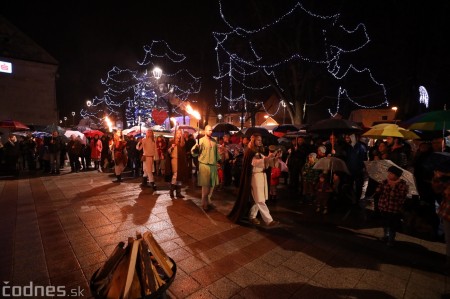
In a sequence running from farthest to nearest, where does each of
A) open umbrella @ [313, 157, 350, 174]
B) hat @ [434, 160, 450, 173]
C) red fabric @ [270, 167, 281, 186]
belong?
red fabric @ [270, 167, 281, 186], open umbrella @ [313, 157, 350, 174], hat @ [434, 160, 450, 173]

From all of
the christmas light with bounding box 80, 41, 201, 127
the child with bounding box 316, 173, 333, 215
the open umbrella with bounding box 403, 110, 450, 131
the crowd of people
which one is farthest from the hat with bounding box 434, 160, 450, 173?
the christmas light with bounding box 80, 41, 201, 127

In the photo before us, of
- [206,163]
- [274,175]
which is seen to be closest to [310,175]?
[274,175]

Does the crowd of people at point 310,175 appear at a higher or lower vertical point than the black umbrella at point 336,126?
lower

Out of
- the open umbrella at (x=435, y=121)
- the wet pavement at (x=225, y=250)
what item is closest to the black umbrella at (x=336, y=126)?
the open umbrella at (x=435, y=121)

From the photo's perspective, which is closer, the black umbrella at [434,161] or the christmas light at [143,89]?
the black umbrella at [434,161]

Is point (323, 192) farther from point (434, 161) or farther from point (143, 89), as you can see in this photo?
point (143, 89)

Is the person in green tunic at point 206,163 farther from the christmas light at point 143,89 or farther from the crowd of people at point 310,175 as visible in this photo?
the christmas light at point 143,89

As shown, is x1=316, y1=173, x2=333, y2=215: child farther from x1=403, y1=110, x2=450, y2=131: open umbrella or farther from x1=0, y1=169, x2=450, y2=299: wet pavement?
x1=403, y1=110, x2=450, y2=131: open umbrella

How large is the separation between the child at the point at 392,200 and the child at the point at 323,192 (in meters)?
1.73

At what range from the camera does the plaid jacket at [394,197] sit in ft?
15.7

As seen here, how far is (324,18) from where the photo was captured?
17.1 m

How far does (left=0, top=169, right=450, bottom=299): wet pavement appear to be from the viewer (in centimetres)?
361

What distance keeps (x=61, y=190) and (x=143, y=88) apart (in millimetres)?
28588

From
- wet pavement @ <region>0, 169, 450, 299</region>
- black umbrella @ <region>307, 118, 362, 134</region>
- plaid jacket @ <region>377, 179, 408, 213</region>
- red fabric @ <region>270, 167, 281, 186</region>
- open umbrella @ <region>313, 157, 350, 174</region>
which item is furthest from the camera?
red fabric @ <region>270, 167, 281, 186</region>
